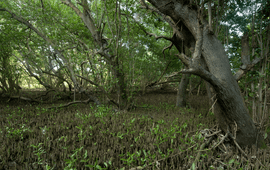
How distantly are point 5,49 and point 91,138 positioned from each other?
5.02 metres

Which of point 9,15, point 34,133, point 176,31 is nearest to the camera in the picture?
point 34,133

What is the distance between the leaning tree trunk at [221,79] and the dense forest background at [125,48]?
0.06 meters

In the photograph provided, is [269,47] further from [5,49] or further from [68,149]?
[5,49]

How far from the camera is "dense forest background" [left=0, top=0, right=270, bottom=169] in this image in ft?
8.05

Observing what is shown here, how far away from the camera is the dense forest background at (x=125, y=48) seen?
2.45 meters

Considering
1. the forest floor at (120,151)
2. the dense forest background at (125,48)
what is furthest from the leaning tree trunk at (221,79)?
the forest floor at (120,151)

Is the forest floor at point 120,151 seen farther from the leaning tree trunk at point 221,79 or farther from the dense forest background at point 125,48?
the dense forest background at point 125,48

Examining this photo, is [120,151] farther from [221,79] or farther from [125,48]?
[125,48]

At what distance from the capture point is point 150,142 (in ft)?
7.84

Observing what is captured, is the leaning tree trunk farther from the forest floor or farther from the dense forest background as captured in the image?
the forest floor

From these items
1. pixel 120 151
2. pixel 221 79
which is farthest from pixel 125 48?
pixel 120 151

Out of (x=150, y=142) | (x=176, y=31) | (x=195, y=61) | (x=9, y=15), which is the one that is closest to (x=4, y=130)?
(x=150, y=142)

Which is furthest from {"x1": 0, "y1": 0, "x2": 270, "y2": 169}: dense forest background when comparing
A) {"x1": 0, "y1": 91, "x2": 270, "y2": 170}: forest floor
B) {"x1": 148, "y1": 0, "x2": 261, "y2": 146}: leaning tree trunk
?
{"x1": 0, "y1": 91, "x2": 270, "y2": 170}: forest floor

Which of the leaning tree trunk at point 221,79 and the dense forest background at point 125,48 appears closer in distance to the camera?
the leaning tree trunk at point 221,79
